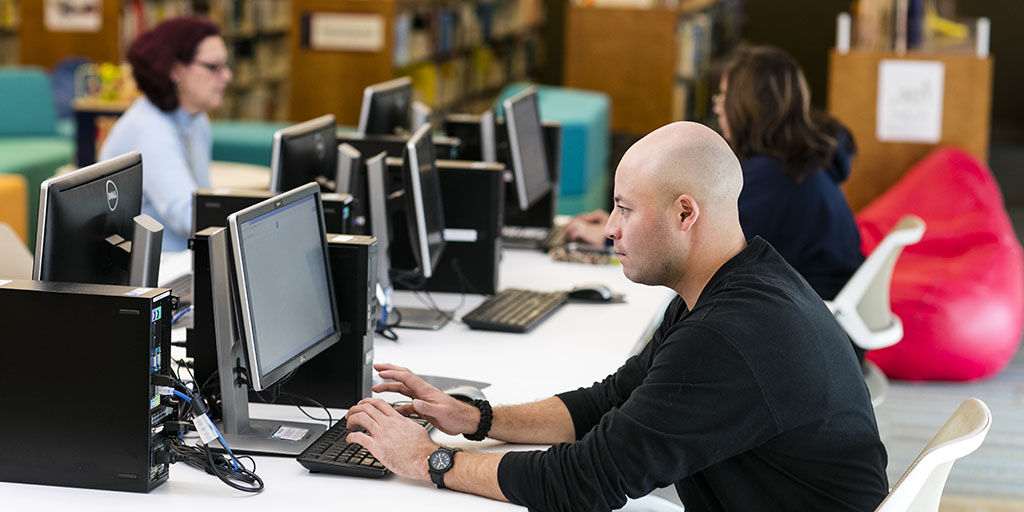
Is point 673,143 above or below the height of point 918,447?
above

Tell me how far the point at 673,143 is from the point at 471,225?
1.55 metres

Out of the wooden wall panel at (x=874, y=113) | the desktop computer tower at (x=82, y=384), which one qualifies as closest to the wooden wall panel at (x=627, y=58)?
the wooden wall panel at (x=874, y=113)

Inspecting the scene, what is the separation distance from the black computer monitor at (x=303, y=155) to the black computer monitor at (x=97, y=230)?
2.04 ft

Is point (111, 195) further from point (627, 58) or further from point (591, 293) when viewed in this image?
point (627, 58)

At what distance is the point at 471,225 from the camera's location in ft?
11.2

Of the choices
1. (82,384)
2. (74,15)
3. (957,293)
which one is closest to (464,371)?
(82,384)

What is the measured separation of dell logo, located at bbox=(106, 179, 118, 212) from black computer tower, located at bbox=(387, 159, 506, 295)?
1221mm

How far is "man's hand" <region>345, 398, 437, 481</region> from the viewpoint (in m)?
1.98

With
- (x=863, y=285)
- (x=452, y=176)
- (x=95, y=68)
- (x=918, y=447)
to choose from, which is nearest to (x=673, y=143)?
(x=452, y=176)

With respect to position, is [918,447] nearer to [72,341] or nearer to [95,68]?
[72,341]

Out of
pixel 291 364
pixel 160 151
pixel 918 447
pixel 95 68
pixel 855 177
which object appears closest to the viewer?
pixel 291 364

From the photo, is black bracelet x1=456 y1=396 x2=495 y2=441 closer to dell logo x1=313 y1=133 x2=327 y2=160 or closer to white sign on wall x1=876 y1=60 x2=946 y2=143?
dell logo x1=313 y1=133 x2=327 y2=160

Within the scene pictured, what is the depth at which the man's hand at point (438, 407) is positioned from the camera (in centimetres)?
216

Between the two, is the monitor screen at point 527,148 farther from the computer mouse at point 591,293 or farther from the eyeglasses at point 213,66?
the eyeglasses at point 213,66
